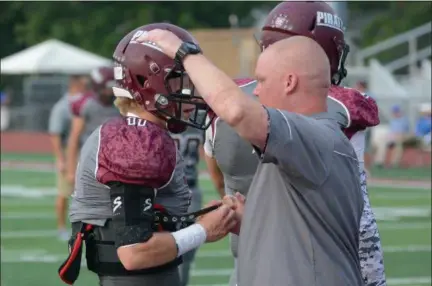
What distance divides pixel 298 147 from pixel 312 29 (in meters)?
1.21

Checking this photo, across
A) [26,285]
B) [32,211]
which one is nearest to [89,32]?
[32,211]

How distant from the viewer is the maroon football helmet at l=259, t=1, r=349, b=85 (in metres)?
4.27

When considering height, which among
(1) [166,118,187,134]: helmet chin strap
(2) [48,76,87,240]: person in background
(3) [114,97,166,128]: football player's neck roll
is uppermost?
(3) [114,97,166,128]: football player's neck roll

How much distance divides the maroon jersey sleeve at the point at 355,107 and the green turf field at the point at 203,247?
17.0 feet

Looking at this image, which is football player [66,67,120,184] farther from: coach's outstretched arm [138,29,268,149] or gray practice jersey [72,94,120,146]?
coach's outstretched arm [138,29,268,149]

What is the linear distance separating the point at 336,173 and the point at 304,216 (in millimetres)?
170

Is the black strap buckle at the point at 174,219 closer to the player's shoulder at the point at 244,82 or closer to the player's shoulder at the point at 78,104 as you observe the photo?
the player's shoulder at the point at 244,82

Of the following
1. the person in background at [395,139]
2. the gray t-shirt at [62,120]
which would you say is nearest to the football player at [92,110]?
the gray t-shirt at [62,120]

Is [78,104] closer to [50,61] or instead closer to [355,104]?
[355,104]

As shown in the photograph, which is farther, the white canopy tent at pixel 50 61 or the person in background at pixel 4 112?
the person in background at pixel 4 112

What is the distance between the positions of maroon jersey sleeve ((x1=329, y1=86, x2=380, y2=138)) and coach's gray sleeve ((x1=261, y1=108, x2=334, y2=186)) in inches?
32.9

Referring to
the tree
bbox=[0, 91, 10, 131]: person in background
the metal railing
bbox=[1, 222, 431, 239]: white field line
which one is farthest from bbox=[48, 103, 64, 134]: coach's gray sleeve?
the tree

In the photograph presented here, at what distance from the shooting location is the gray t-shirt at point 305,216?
3256mm

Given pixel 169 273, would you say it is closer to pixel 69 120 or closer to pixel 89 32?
pixel 69 120
